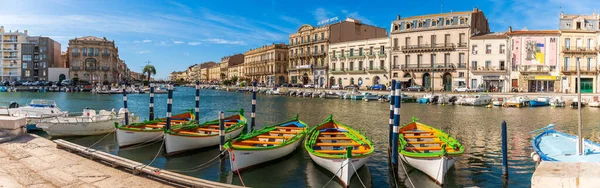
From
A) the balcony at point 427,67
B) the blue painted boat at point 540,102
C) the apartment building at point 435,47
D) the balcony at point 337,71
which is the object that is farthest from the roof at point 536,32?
the balcony at point 337,71

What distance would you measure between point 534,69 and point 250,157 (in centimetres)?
5400

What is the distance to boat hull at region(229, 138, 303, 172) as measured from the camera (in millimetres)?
12404

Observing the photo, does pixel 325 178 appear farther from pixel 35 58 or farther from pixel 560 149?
pixel 35 58

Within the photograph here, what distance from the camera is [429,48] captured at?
198 ft

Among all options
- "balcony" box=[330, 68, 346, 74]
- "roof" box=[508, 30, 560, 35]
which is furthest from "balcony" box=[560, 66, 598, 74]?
"balcony" box=[330, 68, 346, 74]

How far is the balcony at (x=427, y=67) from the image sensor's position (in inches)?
2318

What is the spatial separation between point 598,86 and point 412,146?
172 feet

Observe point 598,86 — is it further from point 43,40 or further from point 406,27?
point 43,40

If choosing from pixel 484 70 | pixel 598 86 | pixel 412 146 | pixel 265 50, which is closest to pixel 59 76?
pixel 265 50

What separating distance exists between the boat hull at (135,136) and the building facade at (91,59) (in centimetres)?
8426

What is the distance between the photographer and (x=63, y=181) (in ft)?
30.3

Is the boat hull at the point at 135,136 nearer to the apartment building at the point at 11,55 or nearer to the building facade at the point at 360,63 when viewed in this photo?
the building facade at the point at 360,63

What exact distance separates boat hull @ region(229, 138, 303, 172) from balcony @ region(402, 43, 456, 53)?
51570 mm

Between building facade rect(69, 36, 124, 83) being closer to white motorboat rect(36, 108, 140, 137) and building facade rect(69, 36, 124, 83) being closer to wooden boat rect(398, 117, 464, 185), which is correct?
white motorboat rect(36, 108, 140, 137)
